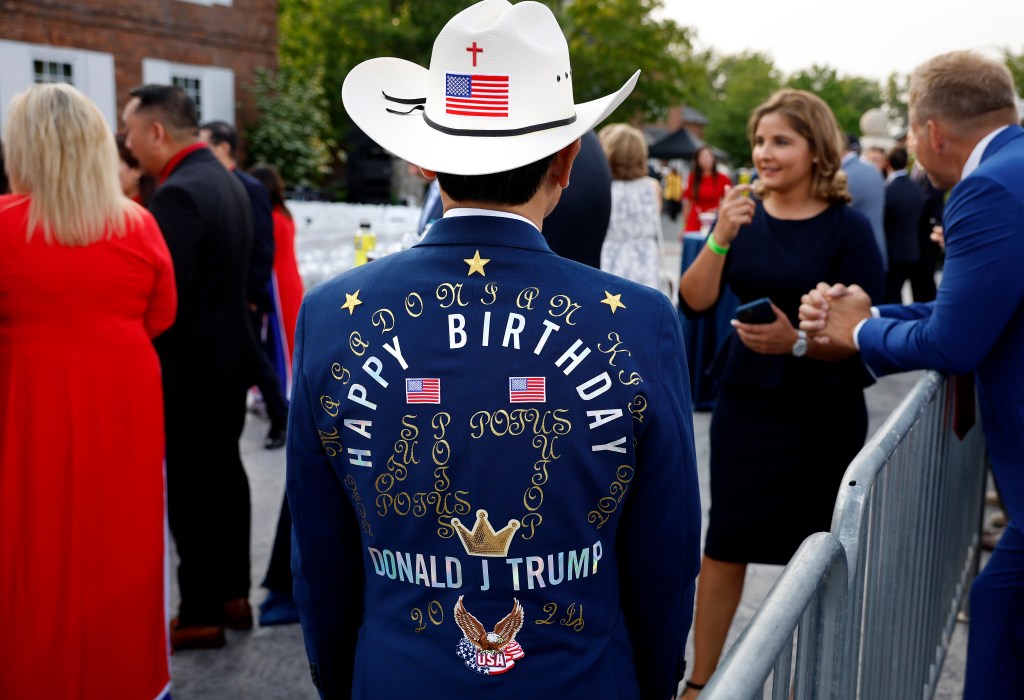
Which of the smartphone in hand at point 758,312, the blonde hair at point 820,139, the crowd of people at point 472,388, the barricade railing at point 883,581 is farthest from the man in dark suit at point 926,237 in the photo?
the smartphone in hand at point 758,312

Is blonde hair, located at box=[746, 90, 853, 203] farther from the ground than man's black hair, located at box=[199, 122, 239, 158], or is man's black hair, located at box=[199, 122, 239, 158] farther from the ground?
man's black hair, located at box=[199, 122, 239, 158]

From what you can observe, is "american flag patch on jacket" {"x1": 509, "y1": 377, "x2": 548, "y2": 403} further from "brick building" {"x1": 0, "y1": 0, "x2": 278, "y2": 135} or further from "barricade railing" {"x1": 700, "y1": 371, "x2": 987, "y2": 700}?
"brick building" {"x1": 0, "y1": 0, "x2": 278, "y2": 135}

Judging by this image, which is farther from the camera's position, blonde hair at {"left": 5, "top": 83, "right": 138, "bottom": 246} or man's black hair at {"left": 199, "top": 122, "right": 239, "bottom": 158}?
man's black hair at {"left": 199, "top": 122, "right": 239, "bottom": 158}

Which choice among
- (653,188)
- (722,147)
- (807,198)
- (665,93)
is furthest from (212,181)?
(722,147)

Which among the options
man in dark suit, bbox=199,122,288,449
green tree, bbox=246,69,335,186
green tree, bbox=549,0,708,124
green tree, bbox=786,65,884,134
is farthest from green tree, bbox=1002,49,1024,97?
man in dark suit, bbox=199,122,288,449

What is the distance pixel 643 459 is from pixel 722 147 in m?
60.7

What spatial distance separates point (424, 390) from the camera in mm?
1518

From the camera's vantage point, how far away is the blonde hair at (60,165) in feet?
9.85

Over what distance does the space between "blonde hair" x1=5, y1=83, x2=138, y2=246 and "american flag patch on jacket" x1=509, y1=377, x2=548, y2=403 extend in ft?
6.80

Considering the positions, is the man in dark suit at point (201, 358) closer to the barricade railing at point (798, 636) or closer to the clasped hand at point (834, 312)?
the clasped hand at point (834, 312)

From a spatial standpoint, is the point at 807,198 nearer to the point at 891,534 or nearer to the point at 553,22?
the point at 891,534

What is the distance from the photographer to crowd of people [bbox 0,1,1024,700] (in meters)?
1.53

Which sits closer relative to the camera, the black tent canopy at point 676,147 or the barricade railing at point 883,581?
the barricade railing at point 883,581

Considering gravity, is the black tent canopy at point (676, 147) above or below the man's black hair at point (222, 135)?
above
